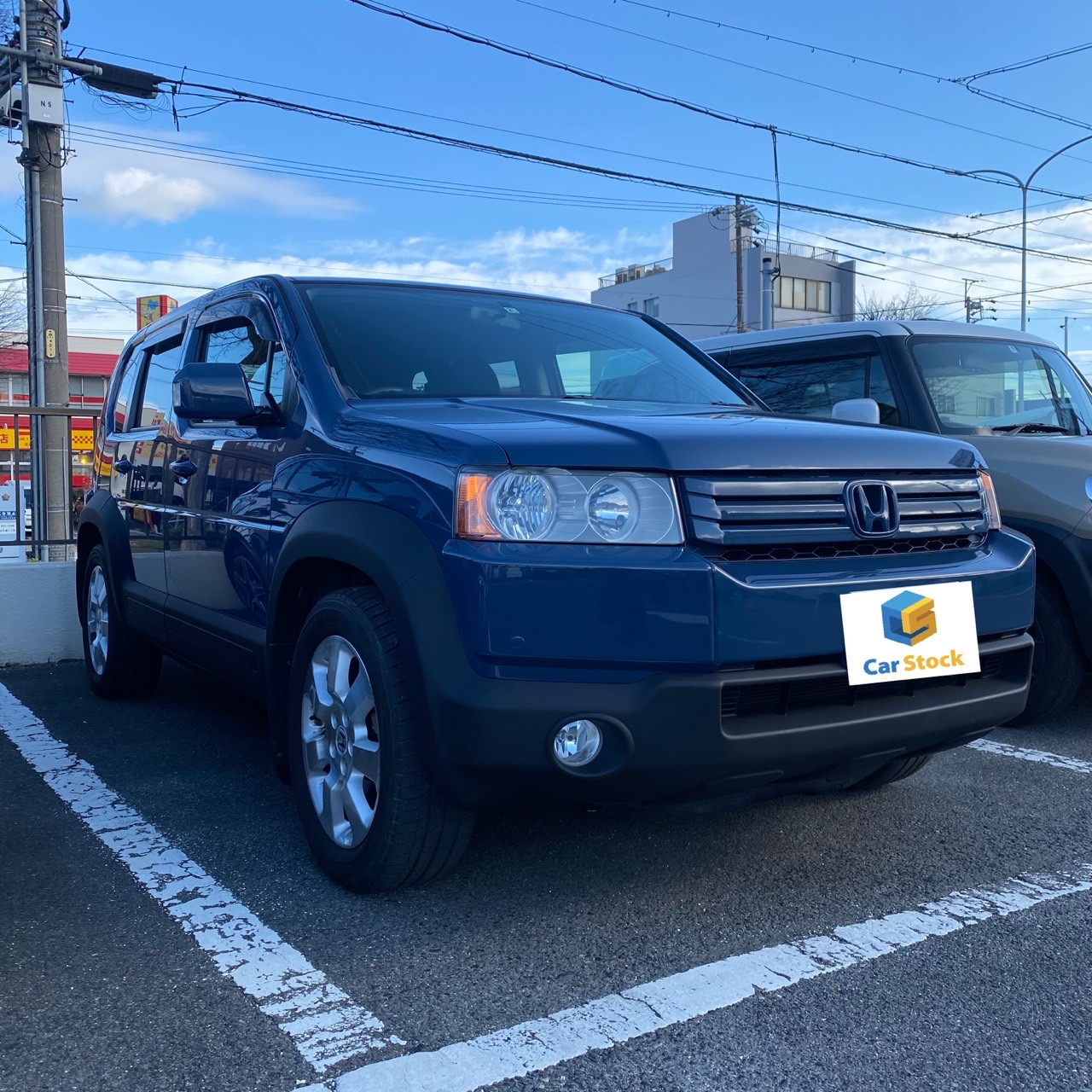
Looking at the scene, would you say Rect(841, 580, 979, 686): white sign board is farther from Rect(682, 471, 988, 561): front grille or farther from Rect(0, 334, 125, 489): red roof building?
Rect(0, 334, 125, 489): red roof building

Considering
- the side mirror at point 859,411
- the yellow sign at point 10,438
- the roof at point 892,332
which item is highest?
the roof at point 892,332

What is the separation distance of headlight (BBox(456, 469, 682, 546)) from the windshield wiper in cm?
316

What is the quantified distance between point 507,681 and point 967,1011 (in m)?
1.15

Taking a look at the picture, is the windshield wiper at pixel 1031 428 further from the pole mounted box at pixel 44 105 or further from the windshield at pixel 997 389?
the pole mounted box at pixel 44 105

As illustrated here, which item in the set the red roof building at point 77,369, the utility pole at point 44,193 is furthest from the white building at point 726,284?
the utility pole at point 44,193

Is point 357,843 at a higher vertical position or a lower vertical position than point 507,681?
lower

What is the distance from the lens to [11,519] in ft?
21.6

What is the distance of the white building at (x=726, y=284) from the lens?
2104 inches

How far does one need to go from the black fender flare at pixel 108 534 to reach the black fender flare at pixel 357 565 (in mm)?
1799

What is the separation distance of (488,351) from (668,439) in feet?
4.16

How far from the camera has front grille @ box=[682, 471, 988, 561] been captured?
237 cm

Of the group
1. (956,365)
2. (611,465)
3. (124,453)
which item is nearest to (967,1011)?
(611,465)

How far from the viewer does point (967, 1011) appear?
7.22 feet

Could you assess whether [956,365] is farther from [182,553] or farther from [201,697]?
[201,697]
